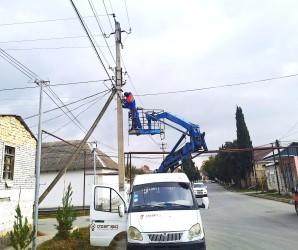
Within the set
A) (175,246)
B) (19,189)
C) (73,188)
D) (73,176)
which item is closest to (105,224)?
(175,246)

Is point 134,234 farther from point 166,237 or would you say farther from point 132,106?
point 132,106

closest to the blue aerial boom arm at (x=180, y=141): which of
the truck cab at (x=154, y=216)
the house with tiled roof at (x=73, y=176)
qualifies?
the truck cab at (x=154, y=216)

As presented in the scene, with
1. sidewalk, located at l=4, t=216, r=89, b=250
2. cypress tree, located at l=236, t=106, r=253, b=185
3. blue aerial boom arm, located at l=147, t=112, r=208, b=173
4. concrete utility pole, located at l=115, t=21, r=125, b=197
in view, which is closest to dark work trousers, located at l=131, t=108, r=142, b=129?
blue aerial boom arm, located at l=147, t=112, r=208, b=173

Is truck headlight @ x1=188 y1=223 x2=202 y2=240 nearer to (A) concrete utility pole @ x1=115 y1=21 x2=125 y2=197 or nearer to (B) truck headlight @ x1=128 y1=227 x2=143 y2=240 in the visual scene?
(B) truck headlight @ x1=128 y1=227 x2=143 y2=240

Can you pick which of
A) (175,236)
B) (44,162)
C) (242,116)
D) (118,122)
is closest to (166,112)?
(118,122)

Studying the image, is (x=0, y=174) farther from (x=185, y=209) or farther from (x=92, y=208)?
(x=185, y=209)

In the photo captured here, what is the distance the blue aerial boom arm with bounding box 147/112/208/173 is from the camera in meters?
14.0

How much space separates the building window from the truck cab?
4.81m

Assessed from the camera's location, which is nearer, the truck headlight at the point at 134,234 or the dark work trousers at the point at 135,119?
the truck headlight at the point at 134,234

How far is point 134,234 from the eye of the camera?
584cm

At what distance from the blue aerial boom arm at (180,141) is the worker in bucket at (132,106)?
99 cm

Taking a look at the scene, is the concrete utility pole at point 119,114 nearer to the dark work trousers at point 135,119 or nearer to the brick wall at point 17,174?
the dark work trousers at point 135,119

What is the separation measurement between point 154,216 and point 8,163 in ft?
24.5

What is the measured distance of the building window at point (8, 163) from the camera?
10.2m
